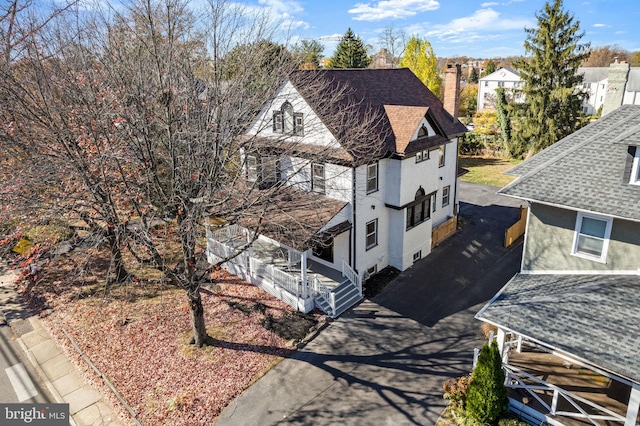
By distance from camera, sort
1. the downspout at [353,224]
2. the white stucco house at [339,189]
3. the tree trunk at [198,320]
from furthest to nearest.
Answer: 1. the downspout at [353,224]
2. the white stucco house at [339,189]
3. the tree trunk at [198,320]

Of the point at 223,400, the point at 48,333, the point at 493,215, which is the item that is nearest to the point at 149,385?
the point at 223,400

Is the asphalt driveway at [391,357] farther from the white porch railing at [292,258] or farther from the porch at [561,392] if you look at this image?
the white porch railing at [292,258]

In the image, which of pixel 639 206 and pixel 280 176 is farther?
pixel 280 176

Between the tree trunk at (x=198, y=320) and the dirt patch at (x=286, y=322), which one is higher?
the tree trunk at (x=198, y=320)

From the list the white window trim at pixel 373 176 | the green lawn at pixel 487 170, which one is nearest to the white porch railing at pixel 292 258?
the white window trim at pixel 373 176

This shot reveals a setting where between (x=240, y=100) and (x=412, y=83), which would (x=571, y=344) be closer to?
(x=240, y=100)

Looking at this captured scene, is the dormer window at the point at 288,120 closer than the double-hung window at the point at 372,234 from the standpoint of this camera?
Yes

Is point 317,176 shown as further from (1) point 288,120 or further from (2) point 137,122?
(2) point 137,122
